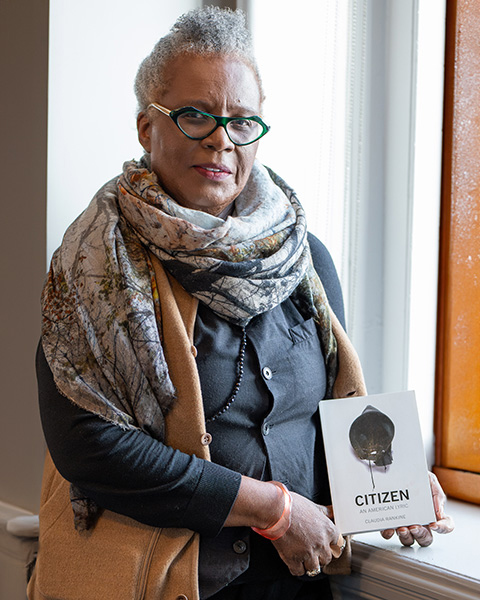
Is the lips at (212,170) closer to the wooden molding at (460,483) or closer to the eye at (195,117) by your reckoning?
the eye at (195,117)

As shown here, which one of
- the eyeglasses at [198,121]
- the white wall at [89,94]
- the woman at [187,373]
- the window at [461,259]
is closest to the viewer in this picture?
the woman at [187,373]

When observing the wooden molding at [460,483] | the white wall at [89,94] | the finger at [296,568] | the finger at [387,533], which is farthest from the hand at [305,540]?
the white wall at [89,94]

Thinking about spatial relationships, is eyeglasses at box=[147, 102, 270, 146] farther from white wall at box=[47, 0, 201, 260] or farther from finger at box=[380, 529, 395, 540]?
finger at box=[380, 529, 395, 540]

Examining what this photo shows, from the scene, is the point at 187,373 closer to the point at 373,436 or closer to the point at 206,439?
the point at 206,439

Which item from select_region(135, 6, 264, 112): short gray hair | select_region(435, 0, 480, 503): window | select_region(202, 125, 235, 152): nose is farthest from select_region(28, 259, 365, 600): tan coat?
select_region(435, 0, 480, 503): window

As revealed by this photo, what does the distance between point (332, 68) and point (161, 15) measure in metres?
0.44

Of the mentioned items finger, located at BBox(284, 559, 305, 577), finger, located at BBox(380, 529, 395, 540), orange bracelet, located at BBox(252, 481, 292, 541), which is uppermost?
orange bracelet, located at BBox(252, 481, 292, 541)

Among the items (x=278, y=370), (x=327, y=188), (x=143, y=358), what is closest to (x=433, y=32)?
(x=327, y=188)

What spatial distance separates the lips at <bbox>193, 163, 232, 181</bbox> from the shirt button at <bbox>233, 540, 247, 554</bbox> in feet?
2.00

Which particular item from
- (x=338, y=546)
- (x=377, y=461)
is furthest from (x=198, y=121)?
(x=338, y=546)

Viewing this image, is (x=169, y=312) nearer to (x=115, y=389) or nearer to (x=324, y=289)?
(x=115, y=389)

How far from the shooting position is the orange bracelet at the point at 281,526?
107 centimetres

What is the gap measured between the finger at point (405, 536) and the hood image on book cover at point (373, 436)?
4.5 inches

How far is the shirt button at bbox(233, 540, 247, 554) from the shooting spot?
1.10 m
